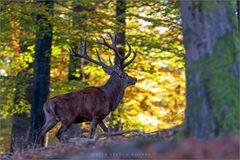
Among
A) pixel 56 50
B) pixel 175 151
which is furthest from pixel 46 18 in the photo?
pixel 175 151

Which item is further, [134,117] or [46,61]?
[134,117]

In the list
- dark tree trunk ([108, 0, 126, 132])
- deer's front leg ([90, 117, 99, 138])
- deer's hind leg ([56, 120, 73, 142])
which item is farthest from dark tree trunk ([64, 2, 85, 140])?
deer's hind leg ([56, 120, 73, 142])

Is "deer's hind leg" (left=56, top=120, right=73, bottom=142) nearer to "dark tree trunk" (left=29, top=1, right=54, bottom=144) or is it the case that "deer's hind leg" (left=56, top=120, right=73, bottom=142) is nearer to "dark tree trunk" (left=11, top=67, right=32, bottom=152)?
"dark tree trunk" (left=29, top=1, right=54, bottom=144)

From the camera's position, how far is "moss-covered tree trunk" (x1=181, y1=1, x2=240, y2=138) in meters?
7.49

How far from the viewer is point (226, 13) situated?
794 cm

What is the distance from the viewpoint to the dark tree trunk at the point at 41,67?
17.9 m

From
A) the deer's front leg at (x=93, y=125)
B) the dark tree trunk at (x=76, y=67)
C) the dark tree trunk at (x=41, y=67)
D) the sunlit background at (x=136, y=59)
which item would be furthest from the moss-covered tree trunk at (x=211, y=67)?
the dark tree trunk at (x=76, y=67)

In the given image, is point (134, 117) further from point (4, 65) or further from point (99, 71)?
point (4, 65)

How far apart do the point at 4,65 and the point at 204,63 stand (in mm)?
15836

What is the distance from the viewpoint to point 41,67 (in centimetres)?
1841

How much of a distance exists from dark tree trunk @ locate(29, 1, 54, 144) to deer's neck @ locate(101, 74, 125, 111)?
3493mm

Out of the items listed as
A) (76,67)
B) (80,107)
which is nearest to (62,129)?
(80,107)

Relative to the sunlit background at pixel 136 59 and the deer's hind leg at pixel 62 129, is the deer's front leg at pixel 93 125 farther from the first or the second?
the sunlit background at pixel 136 59

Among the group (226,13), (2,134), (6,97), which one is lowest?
(2,134)
